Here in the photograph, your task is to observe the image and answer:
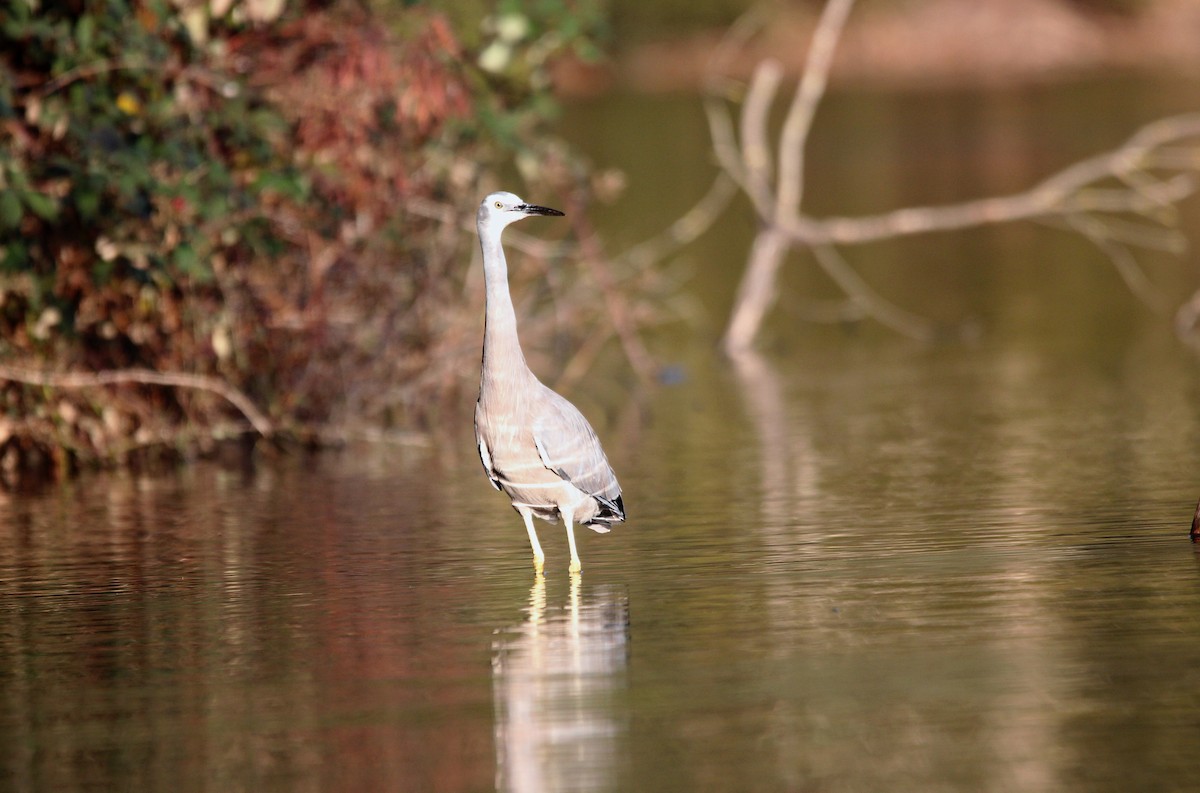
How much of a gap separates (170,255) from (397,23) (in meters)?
3.04

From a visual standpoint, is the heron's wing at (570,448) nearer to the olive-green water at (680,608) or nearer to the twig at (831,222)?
the olive-green water at (680,608)

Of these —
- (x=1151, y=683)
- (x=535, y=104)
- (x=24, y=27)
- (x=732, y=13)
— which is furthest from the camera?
(x=732, y=13)

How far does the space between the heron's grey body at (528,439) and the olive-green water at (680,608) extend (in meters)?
0.41

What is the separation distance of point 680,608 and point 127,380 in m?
6.94

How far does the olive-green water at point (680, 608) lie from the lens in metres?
7.54

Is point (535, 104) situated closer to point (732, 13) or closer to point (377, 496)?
point (377, 496)

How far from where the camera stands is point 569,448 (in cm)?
1070

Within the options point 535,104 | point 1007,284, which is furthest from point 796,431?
point 1007,284

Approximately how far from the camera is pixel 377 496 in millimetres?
14438

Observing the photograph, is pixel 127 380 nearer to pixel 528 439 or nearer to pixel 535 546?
pixel 535 546

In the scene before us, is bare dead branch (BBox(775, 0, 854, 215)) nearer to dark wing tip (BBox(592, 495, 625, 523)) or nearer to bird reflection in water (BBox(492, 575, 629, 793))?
dark wing tip (BBox(592, 495, 625, 523))

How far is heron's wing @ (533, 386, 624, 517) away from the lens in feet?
34.9

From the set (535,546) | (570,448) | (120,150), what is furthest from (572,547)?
(120,150)

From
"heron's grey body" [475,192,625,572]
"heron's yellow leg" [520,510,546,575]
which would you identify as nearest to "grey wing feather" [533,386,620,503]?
"heron's grey body" [475,192,625,572]
